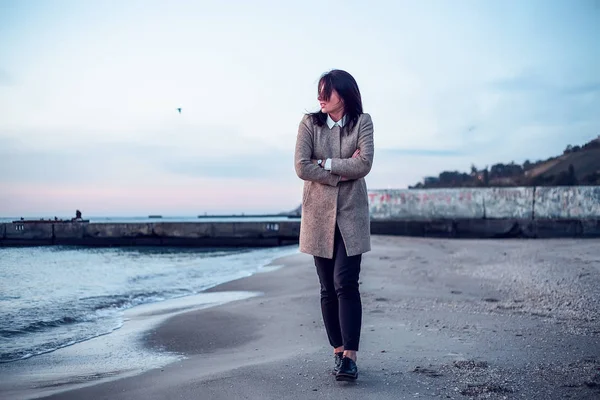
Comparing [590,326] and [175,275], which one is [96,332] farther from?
[175,275]

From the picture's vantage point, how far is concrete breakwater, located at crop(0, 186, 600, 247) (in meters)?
16.1

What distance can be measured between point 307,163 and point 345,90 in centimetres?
47

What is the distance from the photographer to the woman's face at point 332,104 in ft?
9.61

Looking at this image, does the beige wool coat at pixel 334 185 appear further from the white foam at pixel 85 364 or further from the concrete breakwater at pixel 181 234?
the concrete breakwater at pixel 181 234

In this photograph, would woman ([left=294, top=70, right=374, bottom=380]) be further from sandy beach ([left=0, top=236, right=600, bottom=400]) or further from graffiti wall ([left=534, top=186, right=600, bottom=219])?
graffiti wall ([left=534, top=186, right=600, bottom=219])

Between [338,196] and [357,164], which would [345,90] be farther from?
[338,196]

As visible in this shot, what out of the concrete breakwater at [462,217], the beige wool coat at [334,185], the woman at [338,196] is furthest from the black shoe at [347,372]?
the concrete breakwater at [462,217]

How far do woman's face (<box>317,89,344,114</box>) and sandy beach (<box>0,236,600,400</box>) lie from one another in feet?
4.89

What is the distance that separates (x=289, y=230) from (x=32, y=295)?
56.1 ft

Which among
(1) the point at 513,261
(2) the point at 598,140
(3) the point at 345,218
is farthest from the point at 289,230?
(3) the point at 345,218

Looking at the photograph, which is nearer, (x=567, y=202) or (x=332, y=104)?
(x=332, y=104)

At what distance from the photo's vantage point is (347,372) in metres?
2.66

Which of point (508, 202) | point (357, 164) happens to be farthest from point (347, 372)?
point (508, 202)

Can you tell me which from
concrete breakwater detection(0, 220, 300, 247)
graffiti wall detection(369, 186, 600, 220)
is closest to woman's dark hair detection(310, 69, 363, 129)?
graffiti wall detection(369, 186, 600, 220)
